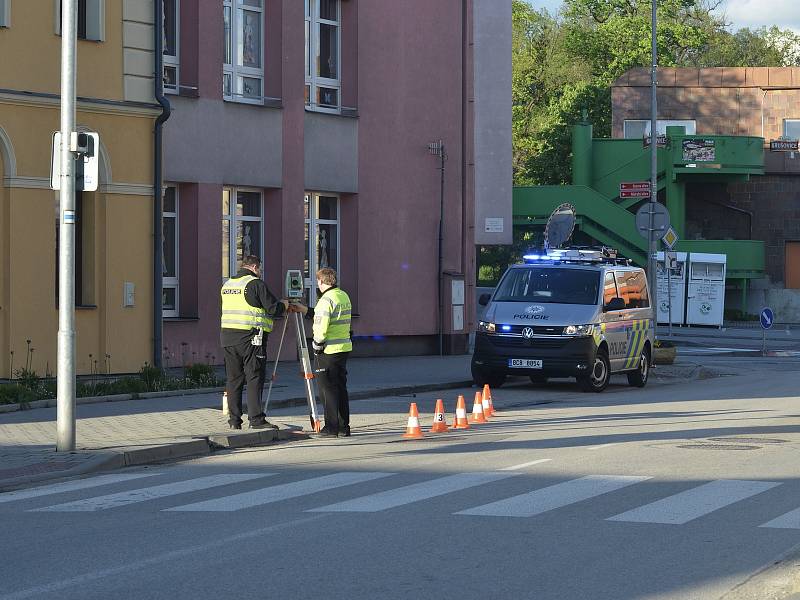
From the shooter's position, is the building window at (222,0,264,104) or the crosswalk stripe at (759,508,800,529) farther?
the building window at (222,0,264,104)

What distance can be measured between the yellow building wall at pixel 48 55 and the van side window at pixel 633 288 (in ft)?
28.2

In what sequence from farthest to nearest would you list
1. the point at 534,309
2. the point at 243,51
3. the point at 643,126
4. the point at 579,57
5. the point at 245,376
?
the point at 579,57, the point at 643,126, the point at 243,51, the point at 534,309, the point at 245,376

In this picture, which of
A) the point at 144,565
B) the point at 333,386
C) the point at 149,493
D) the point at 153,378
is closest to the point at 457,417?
the point at 333,386

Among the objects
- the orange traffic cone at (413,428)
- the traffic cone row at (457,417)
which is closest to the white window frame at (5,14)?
the traffic cone row at (457,417)

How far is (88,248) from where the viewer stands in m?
23.0

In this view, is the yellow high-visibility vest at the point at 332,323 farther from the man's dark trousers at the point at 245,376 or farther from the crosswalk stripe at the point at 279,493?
the crosswalk stripe at the point at 279,493

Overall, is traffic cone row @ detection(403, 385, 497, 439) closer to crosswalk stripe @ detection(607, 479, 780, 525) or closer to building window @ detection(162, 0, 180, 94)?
crosswalk stripe @ detection(607, 479, 780, 525)

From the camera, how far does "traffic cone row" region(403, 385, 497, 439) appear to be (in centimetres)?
1595

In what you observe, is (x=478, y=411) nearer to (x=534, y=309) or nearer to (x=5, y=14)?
(x=534, y=309)

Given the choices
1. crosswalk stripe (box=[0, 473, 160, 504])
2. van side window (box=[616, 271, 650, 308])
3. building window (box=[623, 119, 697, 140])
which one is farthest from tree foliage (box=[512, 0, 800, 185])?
crosswalk stripe (box=[0, 473, 160, 504])

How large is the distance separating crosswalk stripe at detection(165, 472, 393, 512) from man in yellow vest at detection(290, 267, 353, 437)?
339 cm

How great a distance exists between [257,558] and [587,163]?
4637cm

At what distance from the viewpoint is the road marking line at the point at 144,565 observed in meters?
7.64

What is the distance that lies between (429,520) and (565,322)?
42.4ft
